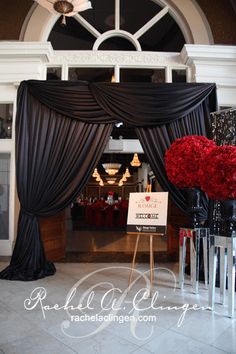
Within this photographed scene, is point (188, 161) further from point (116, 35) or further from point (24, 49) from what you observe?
point (24, 49)

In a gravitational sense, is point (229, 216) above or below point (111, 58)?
below

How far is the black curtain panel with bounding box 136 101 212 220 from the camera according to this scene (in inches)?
167

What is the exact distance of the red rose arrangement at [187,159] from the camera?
3373 mm

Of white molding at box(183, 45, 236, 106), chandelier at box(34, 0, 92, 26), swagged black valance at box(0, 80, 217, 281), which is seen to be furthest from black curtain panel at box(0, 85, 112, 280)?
white molding at box(183, 45, 236, 106)

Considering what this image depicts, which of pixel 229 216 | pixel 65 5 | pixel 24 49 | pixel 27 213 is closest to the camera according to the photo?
pixel 229 216

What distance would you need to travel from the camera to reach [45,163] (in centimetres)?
431

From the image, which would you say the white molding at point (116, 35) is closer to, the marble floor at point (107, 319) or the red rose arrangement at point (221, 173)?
the red rose arrangement at point (221, 173)

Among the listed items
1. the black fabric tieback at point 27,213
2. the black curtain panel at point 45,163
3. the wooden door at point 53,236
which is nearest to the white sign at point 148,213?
the black curtain panel at point 45,163

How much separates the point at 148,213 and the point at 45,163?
192 cm

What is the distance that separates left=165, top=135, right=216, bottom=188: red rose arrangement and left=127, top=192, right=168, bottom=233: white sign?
305mm

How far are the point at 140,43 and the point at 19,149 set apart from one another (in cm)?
312

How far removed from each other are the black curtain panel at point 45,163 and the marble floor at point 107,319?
0.69 m

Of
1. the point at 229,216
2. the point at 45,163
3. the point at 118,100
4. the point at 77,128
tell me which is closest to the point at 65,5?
the point at 118,100

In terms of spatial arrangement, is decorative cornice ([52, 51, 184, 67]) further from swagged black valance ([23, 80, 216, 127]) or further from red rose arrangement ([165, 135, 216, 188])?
red rose arrangement ([165, 135, 216, 188])
